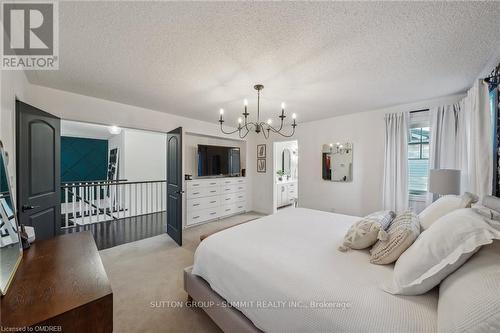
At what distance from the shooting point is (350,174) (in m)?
3.98

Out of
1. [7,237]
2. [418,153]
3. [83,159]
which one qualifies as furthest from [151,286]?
[83,159]

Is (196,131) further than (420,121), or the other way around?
(196,131)

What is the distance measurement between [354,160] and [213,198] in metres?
3.25

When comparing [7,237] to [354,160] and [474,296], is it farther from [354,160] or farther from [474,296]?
[354,160]

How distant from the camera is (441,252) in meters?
0.99

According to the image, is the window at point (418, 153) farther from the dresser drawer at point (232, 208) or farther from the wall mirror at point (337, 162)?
the dresser drawer at point (232, 208)

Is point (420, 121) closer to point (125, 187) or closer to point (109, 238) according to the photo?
point (109, 238)

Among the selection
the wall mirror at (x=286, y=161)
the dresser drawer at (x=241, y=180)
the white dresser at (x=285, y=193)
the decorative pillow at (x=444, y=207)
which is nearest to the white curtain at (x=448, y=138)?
the decorative pillow at (x=444, y=207)

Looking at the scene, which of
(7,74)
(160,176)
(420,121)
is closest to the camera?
(7,74)

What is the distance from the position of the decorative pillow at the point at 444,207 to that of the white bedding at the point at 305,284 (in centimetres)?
57

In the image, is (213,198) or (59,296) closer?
(59,296)

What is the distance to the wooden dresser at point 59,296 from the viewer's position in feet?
2.52

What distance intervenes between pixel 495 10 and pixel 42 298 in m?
3.08

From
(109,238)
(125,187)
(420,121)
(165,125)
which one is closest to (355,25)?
(420,121)
